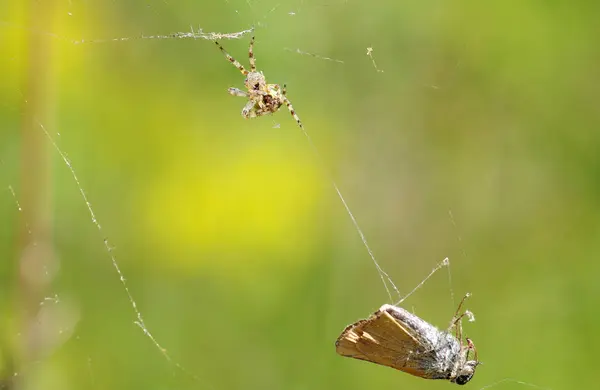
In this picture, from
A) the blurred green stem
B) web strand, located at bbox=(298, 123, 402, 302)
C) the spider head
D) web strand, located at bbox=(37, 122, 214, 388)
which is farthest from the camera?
web strand, located at bbox=(298, 123, 402, 302)

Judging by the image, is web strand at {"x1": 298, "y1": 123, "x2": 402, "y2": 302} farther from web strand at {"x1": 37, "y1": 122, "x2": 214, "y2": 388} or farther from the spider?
web strand at {"x1": 37, "y1": 122, "x2": 214, "y2": 388}

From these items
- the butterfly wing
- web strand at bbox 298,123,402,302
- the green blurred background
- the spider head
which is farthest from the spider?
the butterfly wing

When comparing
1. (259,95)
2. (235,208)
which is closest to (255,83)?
(259,95)

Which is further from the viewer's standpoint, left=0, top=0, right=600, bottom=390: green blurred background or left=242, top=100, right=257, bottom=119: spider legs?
left=0, top=0, right=600, bottom=390: green blurred background

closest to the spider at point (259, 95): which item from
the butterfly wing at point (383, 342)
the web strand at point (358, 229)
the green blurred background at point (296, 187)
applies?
the green blurred background at point (296, 187)

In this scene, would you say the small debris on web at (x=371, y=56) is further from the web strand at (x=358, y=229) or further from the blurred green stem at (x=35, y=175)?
the blurred green stem at (x=35, y=175)

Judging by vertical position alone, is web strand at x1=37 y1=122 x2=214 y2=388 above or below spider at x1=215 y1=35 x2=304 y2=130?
below

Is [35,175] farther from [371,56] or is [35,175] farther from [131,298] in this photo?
[371,56]
